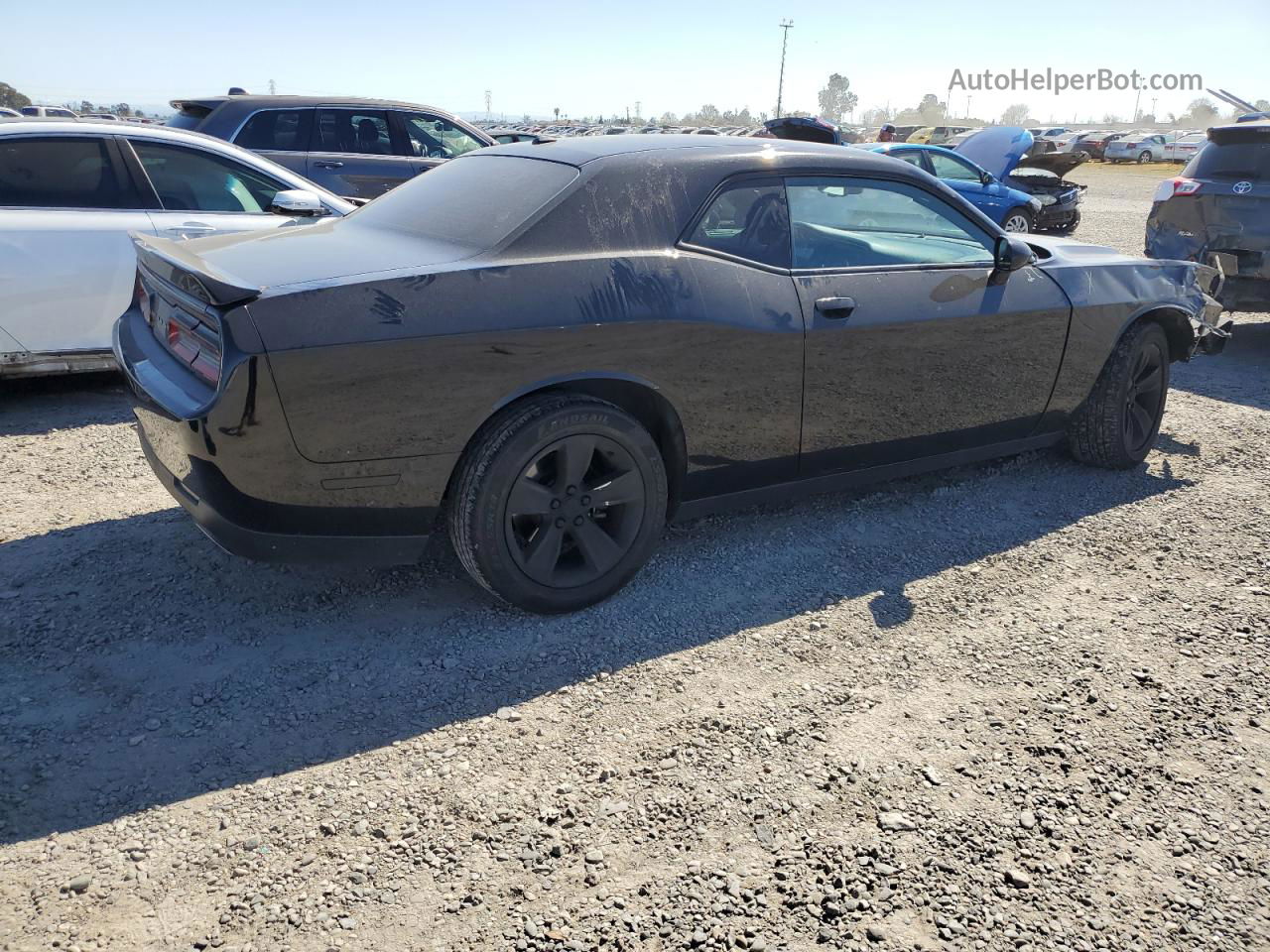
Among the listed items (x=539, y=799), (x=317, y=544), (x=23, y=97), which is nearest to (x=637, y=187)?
(x=317, y=544)

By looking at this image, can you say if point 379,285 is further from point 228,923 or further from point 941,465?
point 941,465

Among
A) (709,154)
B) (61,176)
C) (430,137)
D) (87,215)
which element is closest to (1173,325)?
(709,154)

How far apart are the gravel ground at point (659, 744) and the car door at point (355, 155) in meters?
5.25

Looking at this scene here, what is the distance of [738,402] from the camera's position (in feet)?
11.4

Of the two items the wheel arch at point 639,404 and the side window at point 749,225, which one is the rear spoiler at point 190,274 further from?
the side window at point 749,225

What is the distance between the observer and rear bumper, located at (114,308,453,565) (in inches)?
107

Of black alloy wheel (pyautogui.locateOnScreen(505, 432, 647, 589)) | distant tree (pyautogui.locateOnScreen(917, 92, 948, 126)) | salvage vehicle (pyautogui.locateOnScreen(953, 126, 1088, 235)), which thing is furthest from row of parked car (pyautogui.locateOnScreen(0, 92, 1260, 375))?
distant tree (pyautogui.locateOnScreen(917, 92, 948, 126))

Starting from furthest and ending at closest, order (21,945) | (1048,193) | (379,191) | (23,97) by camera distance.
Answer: (23,97) → (1048,193) → (379,191) → (21,945)

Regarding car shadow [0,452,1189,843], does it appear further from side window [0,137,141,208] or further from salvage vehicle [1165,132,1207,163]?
salvage vehicle [1165,132,1207,163]

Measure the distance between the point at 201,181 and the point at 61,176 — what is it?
689 mm

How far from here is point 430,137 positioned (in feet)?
30.7

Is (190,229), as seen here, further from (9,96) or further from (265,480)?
(9,96)

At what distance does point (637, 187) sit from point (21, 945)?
8.87ft

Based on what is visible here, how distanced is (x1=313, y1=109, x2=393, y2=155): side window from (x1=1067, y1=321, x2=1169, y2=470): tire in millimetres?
6808
